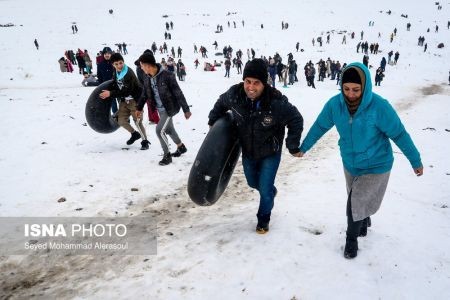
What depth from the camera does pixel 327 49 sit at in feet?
123

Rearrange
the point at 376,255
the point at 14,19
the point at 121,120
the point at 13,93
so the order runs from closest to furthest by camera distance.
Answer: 1. the point at 376,255
2. the point at 121,120
3. the point at 13,93
4. the point at 14,19

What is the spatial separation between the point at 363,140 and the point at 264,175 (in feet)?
3.42

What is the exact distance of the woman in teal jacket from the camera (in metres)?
2.77

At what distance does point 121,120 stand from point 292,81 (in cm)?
1734

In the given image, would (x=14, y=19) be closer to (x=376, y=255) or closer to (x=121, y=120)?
(x=121, y=120)

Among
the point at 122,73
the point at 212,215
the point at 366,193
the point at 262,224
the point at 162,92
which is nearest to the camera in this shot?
the point at 366,193

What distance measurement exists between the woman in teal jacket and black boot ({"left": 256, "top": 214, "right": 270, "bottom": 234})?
0.87m

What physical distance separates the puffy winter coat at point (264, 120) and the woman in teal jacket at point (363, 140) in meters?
0.36

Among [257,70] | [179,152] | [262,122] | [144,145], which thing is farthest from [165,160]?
[257,70]

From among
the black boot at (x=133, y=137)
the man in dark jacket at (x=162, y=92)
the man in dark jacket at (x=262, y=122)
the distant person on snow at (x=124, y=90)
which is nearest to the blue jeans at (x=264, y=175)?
the man in dark jacket at (x=262, y=122)

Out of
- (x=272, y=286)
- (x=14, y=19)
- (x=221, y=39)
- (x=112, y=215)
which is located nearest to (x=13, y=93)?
(x=112, y=215)

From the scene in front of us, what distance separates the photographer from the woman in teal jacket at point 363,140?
277 cm

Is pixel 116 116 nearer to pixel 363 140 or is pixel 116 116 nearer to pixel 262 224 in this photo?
pixel 262 224

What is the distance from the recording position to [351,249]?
10.6 ft
